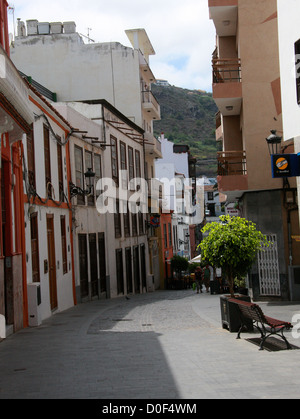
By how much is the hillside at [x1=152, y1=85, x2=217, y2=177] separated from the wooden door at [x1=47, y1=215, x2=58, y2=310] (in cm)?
9073

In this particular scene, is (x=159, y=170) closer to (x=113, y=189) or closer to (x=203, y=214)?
(x=203, y=214)

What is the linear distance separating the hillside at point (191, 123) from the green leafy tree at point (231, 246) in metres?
94.0

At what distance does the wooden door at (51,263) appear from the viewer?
17.7 metres

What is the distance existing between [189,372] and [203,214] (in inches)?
2828

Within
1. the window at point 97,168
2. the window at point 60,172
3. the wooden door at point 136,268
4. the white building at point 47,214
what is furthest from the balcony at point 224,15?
the wooden door at point 136,268

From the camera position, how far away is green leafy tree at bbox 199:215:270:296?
45.3 ft

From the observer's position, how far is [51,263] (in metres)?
17.9

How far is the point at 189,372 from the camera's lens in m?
8.42

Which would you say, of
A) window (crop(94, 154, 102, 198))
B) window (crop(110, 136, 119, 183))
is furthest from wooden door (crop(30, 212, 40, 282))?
window (crop(110, 136, 119, 183))

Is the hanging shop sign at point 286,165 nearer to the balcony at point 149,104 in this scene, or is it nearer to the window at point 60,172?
the window at point 60,172

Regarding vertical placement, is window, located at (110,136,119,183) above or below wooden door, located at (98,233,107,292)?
above

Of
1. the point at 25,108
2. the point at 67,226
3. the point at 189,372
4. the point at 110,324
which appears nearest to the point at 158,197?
the point at 67,226

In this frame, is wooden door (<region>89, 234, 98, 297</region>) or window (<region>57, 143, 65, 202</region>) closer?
window (<region>57, 143, 65, 202</region>)

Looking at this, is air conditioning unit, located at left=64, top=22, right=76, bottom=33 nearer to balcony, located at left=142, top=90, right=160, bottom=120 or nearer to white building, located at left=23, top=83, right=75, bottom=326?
balcony, located at left=142, top=90, right=160, bottom=120
